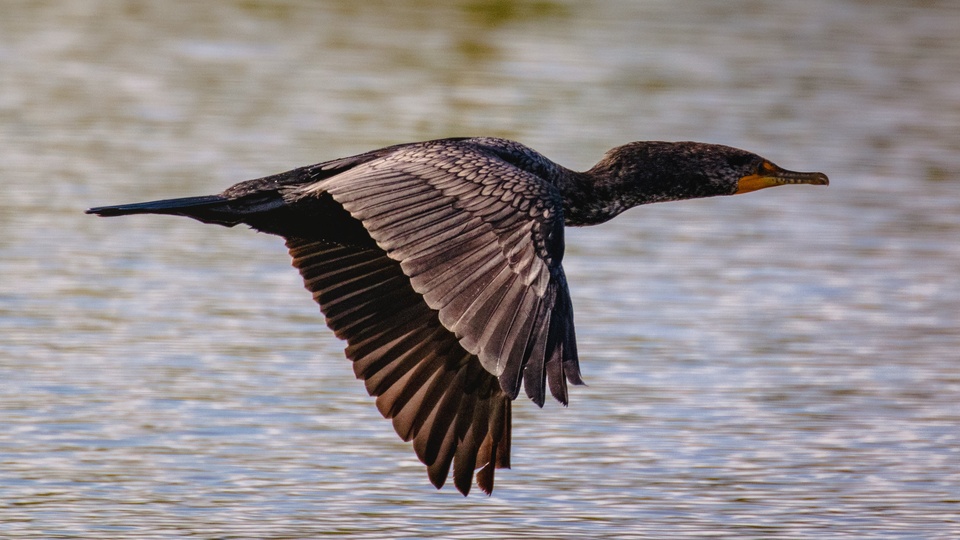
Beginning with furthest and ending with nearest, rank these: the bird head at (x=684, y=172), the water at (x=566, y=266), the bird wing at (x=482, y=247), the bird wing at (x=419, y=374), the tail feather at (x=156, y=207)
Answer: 1. the bird head at (x=684, y=172)
2. the water at (x=566, y=266)
3. the tail feather at (x=156, y=207)
4. the bird wing at (x=419, y=374)
5. the bird wing at (x=482, y=247)

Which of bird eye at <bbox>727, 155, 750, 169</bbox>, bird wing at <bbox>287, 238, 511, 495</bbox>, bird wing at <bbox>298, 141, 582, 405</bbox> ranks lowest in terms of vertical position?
bird wing at <bbox>287, 238, 511, 495</bbox>

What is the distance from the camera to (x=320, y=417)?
802 cm

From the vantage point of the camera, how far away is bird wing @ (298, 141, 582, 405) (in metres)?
5.60

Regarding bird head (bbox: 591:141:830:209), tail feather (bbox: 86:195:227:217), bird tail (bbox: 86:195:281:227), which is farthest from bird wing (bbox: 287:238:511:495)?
bird head (bbox: 591:141:830:209)

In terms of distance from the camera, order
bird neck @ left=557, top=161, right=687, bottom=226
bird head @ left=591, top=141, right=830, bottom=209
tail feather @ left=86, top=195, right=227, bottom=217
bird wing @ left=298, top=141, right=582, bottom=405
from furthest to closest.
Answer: bird head @ left=591, top=141, right=830, bottom=209 < bird neck @ left=557, top=161, right=687, bottom=226 < tail feather @ left=86, top=195, right=227, bottom=217 < bird wing @ left=298, top=141, right=582, bottom=405

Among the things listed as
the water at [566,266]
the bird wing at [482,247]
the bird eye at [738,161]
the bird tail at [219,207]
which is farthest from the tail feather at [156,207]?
the bird eye at [738,161]

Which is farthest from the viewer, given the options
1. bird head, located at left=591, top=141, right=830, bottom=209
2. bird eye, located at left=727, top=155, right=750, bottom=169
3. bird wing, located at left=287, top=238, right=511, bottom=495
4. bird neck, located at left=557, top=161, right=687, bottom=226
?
bird eye, located at left=727, top=155, right=750, bottom=169

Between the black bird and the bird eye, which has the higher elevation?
the bird eye

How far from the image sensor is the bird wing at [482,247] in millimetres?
5602

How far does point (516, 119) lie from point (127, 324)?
14.4 feet

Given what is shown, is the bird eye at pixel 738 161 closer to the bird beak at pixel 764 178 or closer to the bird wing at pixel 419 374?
the bird beak at pixel 764 178

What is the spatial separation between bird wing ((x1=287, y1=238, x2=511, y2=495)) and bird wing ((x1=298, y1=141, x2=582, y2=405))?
0.41m

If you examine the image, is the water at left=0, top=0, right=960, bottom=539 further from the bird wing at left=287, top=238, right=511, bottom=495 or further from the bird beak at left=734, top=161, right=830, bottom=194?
the bird beak at left=734, top=161, right=830, bottom=194

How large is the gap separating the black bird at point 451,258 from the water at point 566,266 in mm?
527
